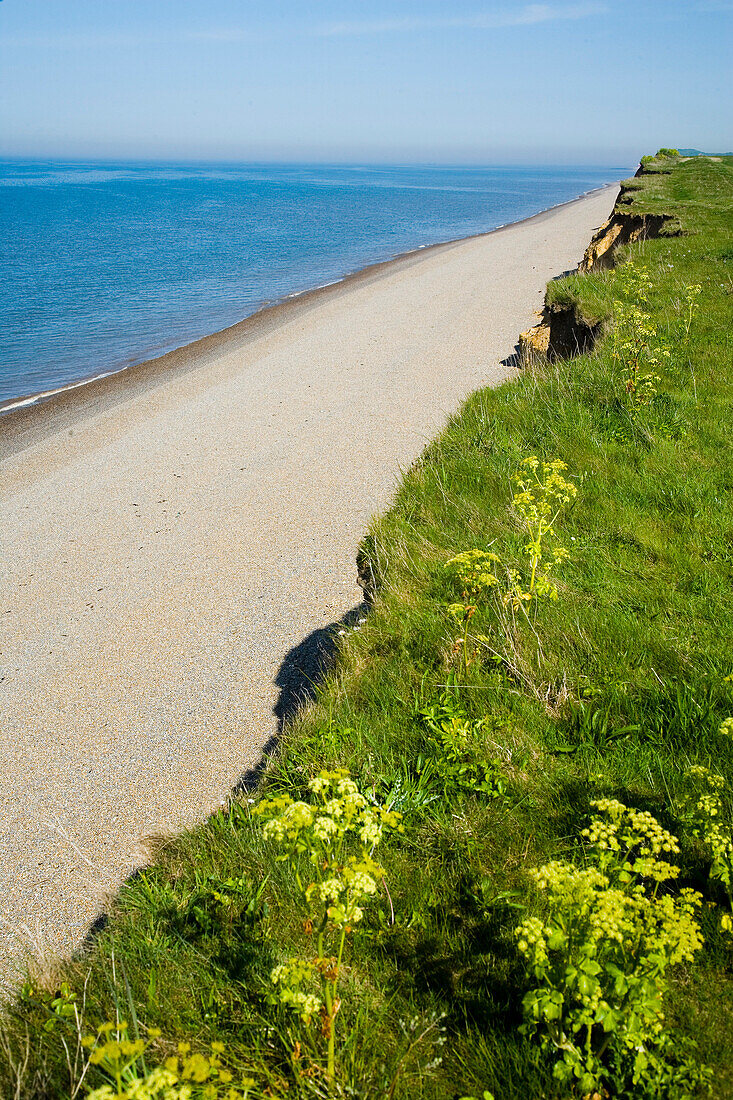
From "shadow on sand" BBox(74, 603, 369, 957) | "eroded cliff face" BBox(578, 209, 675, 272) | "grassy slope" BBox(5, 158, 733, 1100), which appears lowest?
"shadow on sand" BBox(74, 603, 369, 957)

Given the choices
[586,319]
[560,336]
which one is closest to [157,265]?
[560,336]

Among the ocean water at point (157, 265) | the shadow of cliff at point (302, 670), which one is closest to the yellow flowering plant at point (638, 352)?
the shadow of cliff at point (302, 670)

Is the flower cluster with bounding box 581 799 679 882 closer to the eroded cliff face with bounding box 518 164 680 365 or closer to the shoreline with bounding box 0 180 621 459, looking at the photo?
the eroded cliff face with bounding box 518 164 680 365

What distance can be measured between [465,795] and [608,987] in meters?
1.31

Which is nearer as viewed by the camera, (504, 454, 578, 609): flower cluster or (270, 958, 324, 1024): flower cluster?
(270, 958, 324, 1024): flower cluster

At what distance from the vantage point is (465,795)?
11.1ft

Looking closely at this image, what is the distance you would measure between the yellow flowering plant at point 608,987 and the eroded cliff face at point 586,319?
9.16 meters

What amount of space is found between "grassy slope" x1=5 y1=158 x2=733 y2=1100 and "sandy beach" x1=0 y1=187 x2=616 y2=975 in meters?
1.62

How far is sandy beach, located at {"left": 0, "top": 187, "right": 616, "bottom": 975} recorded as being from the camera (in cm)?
534

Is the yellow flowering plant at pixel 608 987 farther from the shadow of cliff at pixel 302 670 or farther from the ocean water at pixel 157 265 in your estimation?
the ocean water at pixel 157 265

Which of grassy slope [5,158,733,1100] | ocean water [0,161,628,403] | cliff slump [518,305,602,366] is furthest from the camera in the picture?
ocean water [0,161,628,403]

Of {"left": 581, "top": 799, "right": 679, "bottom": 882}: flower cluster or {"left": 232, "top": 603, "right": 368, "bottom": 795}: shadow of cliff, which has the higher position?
{"left": 581, "top": 799, "right": 679, "bottom": 882}: flower cluster

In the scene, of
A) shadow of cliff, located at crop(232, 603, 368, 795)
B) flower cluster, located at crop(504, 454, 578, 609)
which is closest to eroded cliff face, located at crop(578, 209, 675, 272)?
flower cluster, located at crop(504, 454, 578, 609)

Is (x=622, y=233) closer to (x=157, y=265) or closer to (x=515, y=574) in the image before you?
(x=515, y=574)
